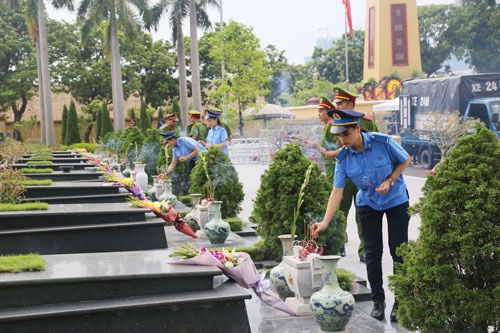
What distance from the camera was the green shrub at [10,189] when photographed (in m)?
7.82

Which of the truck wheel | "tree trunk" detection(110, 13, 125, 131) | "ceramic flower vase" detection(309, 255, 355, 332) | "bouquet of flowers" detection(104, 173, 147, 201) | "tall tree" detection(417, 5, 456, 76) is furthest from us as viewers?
"tall tree" detection(417, 5, 456, 76)

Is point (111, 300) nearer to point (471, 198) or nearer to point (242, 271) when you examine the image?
point (242, 271)

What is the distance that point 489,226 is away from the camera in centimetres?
357

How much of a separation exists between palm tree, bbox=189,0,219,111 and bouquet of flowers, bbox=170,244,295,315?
67.6ft

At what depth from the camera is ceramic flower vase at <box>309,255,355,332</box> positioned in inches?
180

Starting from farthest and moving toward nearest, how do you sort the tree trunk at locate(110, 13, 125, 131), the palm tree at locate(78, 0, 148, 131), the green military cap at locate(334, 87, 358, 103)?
1. the tree trunk at locate(110, 13, 125, 131)
2. the palm tree at locate(78, 0, 148, 131)
3. the green military cap at locate(334, 87, 358, 103)

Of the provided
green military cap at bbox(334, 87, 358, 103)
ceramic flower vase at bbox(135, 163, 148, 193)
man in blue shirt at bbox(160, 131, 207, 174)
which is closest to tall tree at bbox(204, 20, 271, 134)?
ceramic flower vase at bbox(135, 163, 148, 193)

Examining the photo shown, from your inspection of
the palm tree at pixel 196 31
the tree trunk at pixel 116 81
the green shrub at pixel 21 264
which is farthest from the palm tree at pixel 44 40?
the green shrub at pixel 21 264

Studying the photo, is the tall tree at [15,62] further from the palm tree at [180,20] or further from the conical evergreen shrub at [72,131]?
the palm tree at [180,20]

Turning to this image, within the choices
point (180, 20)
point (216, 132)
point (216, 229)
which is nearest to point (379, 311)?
point (216, 229)

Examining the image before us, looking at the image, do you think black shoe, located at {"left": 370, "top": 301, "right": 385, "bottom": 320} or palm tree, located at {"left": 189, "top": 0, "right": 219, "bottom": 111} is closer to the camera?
black shoe, located at {"left": 370, "top": 301, "right": 385, "bottom": 320}

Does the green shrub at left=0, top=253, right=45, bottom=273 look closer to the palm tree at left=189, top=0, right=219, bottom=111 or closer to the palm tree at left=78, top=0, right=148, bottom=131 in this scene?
the palm tree at left=189, top=0, right=219, bottom=111

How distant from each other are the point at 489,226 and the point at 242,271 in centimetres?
216

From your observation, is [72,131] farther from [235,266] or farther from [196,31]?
[235,266]
